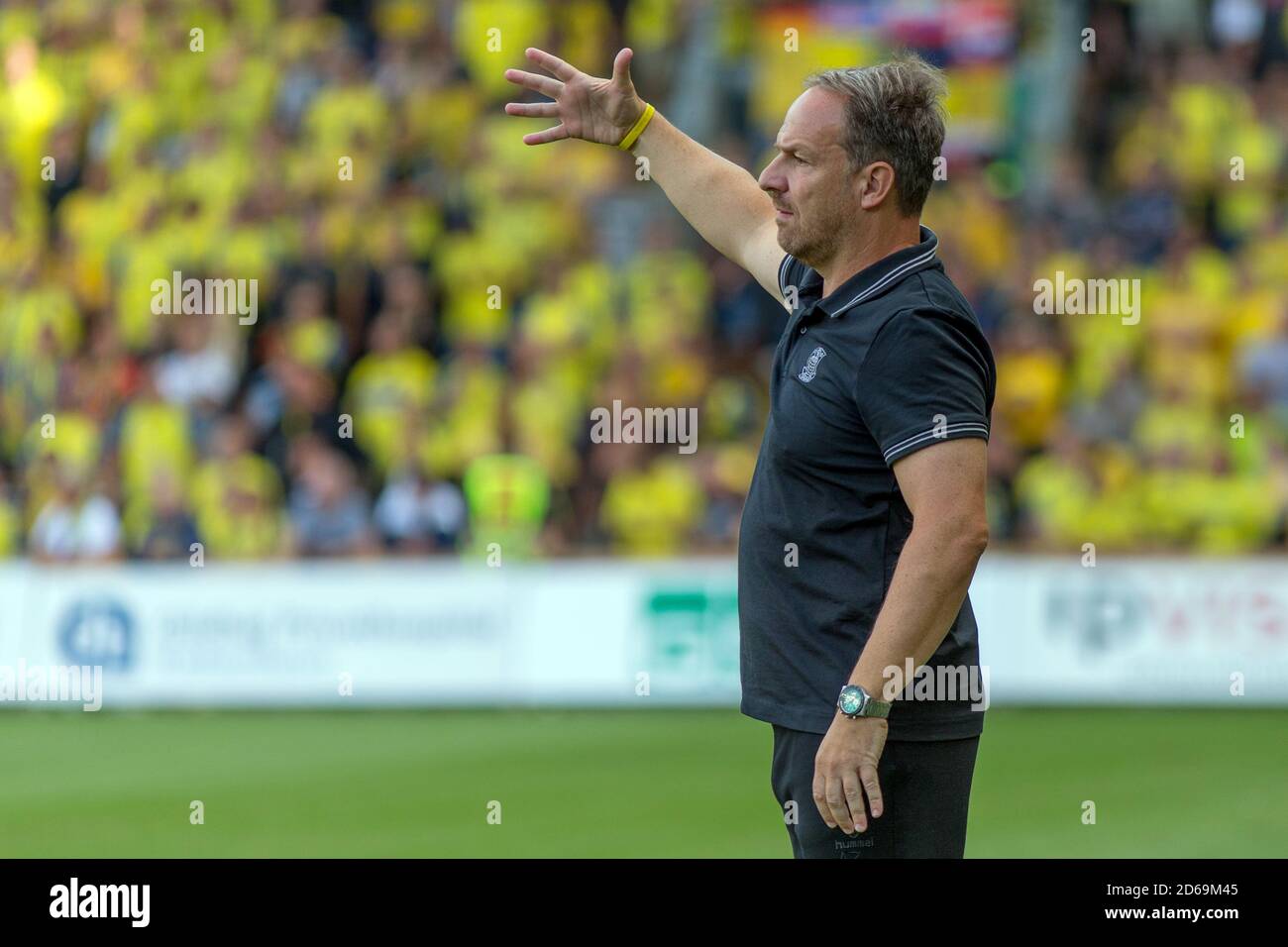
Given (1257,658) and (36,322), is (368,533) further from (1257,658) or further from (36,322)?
(1257,658)

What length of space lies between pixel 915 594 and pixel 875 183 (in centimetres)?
89

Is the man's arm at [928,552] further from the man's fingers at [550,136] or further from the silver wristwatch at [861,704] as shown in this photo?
the man's fingers at [550,136]

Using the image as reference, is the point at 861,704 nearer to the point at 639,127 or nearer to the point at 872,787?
the point at 872,787

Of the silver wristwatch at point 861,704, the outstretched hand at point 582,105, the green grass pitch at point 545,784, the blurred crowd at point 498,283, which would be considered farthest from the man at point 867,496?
the blurred crowd at point 498,283

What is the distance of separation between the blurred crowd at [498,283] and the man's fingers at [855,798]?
9.39 m

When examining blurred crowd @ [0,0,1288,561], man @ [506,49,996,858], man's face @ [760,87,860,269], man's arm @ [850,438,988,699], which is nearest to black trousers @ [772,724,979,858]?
man @ [506,49,996,858]

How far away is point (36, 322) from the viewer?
1650 cm

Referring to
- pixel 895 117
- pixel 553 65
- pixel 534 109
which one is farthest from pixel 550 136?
pixel 895 117

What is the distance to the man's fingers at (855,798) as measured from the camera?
378 cm

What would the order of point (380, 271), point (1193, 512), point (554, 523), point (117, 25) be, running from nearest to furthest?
point (1193, 512)
point (554, 523)
point (380, 271)
point (117, 25)

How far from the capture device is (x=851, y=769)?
380cm
